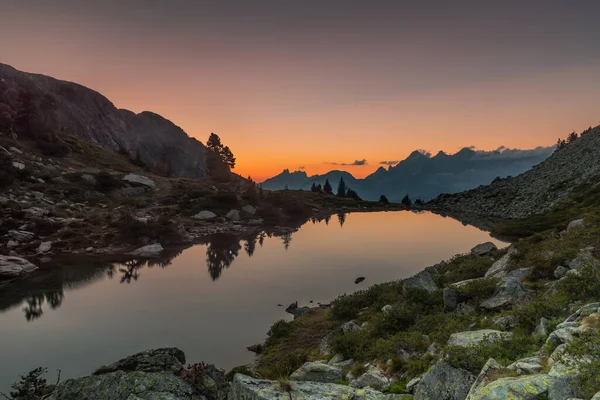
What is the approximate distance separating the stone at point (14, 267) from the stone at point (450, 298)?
52.8 meters

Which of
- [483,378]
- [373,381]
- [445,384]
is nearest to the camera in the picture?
[483,378]

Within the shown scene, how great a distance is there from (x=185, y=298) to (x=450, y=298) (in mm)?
29795

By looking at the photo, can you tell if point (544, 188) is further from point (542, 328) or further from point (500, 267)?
point (542, 328)

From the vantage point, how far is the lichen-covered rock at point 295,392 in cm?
1027

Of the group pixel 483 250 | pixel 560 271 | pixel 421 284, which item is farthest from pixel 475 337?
pixel 483 250

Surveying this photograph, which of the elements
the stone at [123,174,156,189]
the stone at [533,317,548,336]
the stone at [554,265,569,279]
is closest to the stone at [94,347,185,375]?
the stone at [533,317,548,336]

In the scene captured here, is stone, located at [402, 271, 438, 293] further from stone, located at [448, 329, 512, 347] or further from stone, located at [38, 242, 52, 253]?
stone, located at [38, 242, 52, 253]

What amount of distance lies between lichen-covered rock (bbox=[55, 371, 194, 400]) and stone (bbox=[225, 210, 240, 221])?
85592 mm

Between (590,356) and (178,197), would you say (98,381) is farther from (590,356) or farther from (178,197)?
(178,197)

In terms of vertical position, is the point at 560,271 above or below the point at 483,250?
above

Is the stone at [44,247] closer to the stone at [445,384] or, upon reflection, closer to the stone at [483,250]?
the stone at [445,384]

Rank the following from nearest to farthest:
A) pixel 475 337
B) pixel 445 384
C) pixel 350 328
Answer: pixel 445 384 < pixel 475 337 < pixel 350 328

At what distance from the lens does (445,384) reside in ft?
30.8

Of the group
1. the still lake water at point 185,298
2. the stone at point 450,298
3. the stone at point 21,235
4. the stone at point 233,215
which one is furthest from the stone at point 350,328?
the stone at point 233,215
